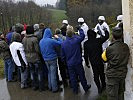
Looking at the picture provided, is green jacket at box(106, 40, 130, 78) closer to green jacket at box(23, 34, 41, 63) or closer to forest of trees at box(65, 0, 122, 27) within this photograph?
green jacket at box(23, 34, 41, 63)

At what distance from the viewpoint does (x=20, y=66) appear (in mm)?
8836

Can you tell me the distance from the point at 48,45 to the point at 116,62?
2486mm

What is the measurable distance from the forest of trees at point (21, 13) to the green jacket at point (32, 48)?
18.0 metres

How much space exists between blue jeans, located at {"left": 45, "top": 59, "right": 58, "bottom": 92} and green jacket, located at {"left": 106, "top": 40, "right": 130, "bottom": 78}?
2.36 m

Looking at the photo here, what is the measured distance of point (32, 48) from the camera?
8203 millimetres

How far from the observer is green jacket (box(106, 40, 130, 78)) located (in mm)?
5992

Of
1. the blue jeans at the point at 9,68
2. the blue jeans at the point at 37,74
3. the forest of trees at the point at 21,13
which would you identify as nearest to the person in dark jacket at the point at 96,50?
the blue jeans at the point at 37,74

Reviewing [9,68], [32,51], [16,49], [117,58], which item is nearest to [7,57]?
[9,68]

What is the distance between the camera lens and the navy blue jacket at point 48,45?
7.94 metres

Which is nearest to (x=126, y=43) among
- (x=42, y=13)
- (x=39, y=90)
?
(x=39, y=90)

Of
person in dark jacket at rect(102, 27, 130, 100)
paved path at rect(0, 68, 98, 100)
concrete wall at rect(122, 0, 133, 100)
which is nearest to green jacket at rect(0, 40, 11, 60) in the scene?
paved path at rect(0, 68, 98, 100)

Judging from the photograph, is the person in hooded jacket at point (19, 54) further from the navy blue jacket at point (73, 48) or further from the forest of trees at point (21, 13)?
the forest of trees at point (21, 13)

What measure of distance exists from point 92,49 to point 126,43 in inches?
59.8

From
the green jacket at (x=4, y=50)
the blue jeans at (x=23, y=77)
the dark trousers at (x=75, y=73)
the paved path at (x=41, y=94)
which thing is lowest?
the paved path at (x=41, y=94)
